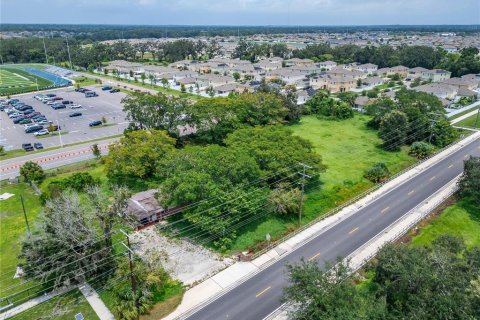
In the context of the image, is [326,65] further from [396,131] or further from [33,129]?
[33,129]

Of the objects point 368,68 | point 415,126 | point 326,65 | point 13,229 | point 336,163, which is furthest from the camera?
point 326,65

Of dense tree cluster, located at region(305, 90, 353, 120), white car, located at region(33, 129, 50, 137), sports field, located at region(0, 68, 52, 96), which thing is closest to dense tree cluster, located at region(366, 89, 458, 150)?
dense tree cluster, located at region(305, 90, 353, 120)

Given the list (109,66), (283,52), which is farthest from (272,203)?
(283,52)

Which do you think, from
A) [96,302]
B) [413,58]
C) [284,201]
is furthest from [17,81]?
[413,58]

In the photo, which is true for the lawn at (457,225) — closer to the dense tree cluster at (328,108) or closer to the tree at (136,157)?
the tree at (136,157)

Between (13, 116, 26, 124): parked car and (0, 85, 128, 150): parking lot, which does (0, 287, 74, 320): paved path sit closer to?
(0, 85, 128, 150): parking lot

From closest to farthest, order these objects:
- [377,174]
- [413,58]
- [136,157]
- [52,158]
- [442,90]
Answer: [136,157]
[377,174]
[52,158]
[442,90]
[413,58]

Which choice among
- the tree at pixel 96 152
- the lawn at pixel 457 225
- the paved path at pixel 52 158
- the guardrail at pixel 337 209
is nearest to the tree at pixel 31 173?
the paved path at pixel 52 158
